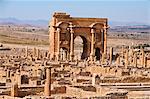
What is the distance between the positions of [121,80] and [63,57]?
72.2 ft

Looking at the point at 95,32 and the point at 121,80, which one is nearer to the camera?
the point at 121,80

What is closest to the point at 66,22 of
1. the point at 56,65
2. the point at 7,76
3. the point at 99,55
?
the point at 99,55

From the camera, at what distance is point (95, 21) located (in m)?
51.6

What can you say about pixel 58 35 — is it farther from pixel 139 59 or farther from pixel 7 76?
pixel 7 76

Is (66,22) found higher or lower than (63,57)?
higher

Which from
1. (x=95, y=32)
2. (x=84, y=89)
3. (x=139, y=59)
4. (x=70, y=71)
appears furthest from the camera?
(x=95, y=32)

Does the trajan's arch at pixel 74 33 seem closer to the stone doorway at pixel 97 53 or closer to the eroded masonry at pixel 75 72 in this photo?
the eroded masonry at pixel 75 72

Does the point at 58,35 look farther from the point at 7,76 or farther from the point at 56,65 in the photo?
the point at 7,76

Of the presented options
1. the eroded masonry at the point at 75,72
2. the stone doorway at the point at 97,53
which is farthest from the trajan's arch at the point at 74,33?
the stone doorway at the point at 97,53

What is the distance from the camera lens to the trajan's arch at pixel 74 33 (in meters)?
50.4

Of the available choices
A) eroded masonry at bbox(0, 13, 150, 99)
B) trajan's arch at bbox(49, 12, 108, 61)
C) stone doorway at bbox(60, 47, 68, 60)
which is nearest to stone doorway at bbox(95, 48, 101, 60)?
eroded masonry at bbox(0, 13, 150, 99)

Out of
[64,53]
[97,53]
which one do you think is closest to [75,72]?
[64,53]

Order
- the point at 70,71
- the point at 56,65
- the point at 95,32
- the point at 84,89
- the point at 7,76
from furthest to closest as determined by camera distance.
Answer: the point at 95,32, the point at 56,65, the point at 70,71, the point at 7,76, the point at 84,89

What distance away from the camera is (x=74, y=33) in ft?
166
